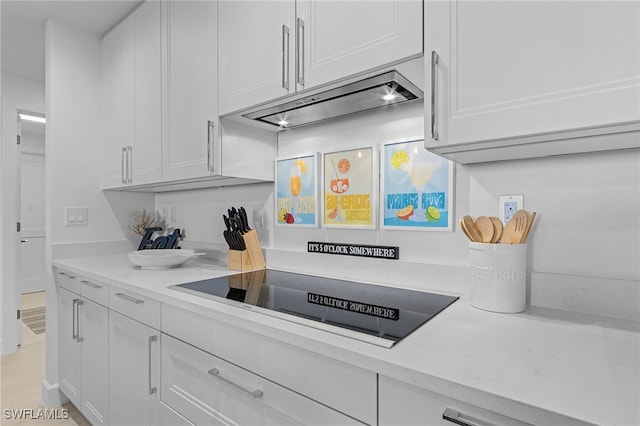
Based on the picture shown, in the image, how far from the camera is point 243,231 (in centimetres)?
181

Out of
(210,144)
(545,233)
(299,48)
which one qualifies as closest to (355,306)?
(545,233)

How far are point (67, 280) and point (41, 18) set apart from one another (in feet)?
5.66

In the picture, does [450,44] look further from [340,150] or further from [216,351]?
[216,351]

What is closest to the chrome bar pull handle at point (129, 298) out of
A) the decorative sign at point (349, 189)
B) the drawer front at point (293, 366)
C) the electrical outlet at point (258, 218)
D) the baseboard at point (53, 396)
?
the drawer front at point (293, 366)

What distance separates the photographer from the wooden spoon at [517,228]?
1.01m

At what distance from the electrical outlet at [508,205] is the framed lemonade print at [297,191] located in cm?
80

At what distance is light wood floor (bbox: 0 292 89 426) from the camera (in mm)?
2070

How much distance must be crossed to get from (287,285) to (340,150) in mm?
654

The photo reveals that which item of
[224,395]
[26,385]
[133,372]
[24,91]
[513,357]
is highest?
[24,91]

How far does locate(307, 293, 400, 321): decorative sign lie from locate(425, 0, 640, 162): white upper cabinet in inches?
19.6

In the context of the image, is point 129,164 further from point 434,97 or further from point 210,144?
point 434,97

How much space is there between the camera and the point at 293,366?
899 millimetres

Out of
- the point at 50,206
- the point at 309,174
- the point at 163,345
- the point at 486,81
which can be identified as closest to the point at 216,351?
the point at 163,345

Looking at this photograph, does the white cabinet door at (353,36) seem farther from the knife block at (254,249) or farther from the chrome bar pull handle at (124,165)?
the chrome bar pull handle at (124,165)
